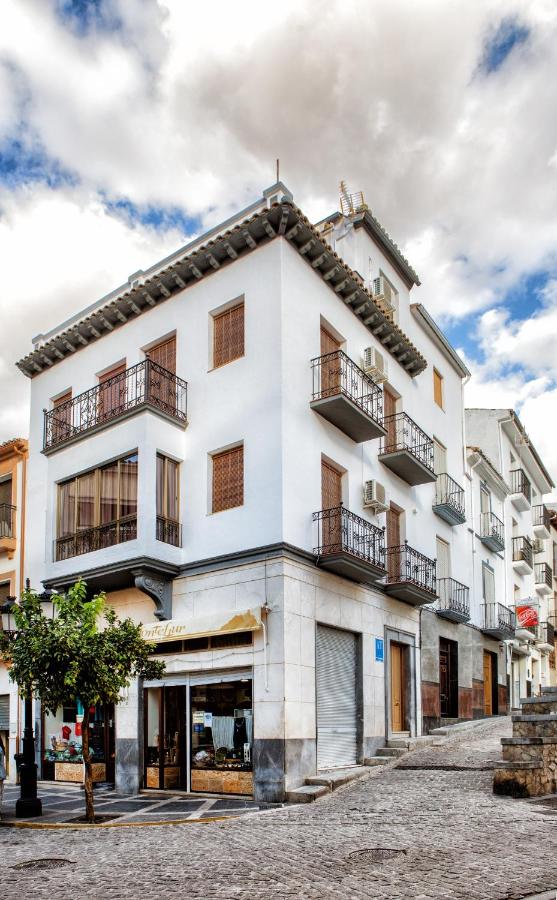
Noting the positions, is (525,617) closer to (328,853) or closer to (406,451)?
(406,451)

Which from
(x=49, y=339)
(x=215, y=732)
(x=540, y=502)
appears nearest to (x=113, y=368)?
(x=49, y=339)

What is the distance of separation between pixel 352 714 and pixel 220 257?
388 inches

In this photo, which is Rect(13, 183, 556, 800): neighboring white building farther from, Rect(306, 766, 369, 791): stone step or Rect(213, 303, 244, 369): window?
Rect(306, 766, 369, 791): stone step

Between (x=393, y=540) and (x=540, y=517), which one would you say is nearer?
(x=393, y=540)

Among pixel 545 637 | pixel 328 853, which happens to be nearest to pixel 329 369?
pixel 328 853

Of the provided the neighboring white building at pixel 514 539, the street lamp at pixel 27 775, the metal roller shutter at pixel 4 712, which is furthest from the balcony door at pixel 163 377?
the neighboring white building at pixel 514 539

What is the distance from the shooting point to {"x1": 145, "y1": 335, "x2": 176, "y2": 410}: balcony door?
18.5 metres

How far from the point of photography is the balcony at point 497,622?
28.0 metres

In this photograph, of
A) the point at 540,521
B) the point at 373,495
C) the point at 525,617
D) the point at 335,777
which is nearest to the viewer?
the point at 335,777

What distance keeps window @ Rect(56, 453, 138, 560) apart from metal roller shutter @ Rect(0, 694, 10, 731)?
→ 5737 mm

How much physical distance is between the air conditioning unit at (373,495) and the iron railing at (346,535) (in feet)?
1.81

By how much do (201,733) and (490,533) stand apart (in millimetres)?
15585

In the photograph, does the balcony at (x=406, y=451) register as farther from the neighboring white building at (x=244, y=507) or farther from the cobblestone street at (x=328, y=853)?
the cobblestone street at (x=328, y=853)

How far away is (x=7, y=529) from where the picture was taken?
23.4m
